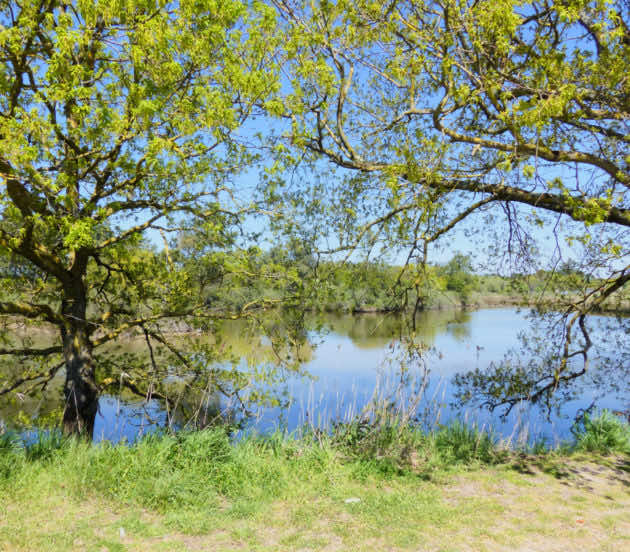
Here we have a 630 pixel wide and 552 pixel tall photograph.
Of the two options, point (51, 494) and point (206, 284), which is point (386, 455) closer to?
point (51, 494)

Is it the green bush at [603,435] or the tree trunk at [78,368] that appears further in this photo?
the tree trunk at [78,368]

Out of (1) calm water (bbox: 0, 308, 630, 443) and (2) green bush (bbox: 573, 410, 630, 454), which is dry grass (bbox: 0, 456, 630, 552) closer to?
(1) calm water (bbox: 0, 308, 630, 443)

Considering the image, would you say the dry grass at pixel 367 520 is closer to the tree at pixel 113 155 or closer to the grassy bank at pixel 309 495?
the grassy bank at pixel 309 495

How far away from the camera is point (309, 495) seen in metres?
4.77

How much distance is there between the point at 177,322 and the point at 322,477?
4.26 meters

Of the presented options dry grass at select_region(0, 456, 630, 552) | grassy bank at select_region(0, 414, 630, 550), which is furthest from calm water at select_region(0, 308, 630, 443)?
dry grass at select_region(0, 456, 630, 552)

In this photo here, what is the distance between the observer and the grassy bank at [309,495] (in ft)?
12.9

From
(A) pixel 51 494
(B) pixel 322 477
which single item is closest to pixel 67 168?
(A) pixel 51 494

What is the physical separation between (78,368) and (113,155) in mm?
3225

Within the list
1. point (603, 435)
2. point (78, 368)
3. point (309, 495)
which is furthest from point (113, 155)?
point (603, 435)

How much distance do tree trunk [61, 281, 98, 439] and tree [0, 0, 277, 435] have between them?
2 centimetres

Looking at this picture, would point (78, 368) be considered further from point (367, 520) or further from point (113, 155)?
point (367, 520)

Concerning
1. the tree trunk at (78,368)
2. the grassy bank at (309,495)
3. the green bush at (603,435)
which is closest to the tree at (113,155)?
the tree trunk at (78,368)

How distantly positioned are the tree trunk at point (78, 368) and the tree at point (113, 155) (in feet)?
0.07
